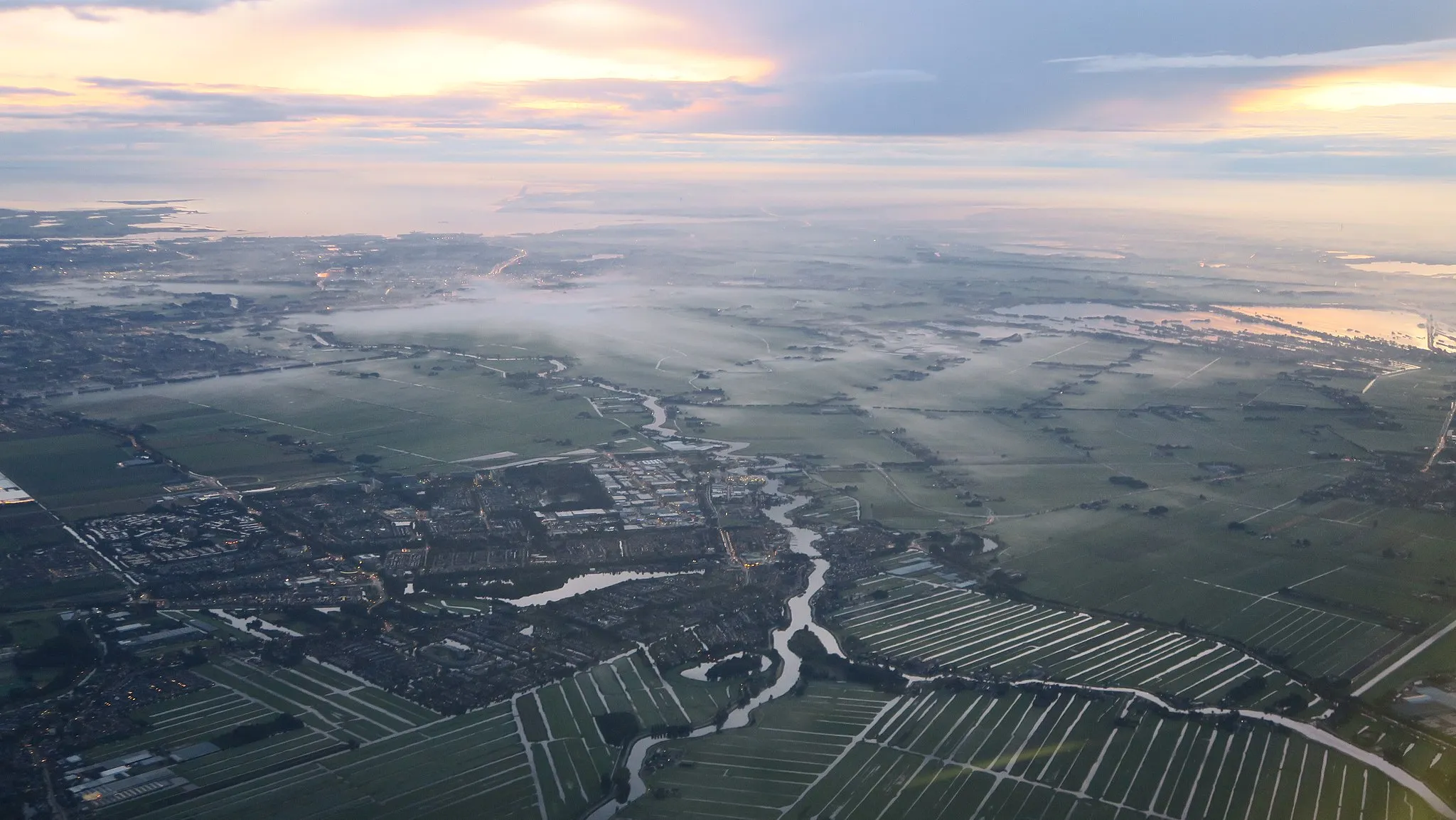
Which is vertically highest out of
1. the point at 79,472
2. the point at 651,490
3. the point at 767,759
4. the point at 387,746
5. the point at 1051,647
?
the point at 79,472

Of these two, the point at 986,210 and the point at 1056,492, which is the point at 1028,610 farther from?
the point at 986,210

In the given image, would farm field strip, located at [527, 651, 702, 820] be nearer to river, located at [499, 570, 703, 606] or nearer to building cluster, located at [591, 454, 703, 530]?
river, located at [499, 570, 703, 606]

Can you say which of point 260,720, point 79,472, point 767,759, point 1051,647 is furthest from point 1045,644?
point 79,472

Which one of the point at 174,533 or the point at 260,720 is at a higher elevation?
the point at 174,533

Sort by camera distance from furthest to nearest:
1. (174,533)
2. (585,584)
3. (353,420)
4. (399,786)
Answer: (353,420)
(174,533)
(585,584)
(399,786)

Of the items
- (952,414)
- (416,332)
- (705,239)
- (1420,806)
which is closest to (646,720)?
(1420,806)

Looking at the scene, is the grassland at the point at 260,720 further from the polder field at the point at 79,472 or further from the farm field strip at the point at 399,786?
the polder field at the point at 79,472

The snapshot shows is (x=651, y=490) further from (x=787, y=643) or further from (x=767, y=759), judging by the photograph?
(x=767, y=759)

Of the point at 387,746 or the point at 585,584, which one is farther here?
the point at 585,584
